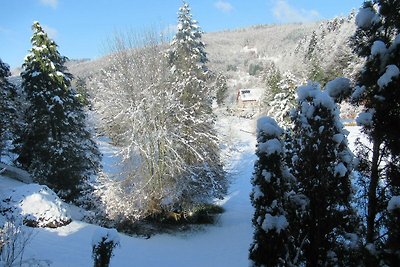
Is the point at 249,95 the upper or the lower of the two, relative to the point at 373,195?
upper

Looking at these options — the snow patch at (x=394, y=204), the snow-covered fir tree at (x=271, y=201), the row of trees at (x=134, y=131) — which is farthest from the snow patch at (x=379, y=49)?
the row of trees at (x=134, y=131)

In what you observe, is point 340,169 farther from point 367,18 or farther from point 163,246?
point 163,246

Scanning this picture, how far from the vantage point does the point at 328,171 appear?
6.30m

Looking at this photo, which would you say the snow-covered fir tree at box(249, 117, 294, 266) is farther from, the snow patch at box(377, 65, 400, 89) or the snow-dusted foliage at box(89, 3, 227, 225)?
the snow-dusted foliage at box(89, 3, 227, 225)

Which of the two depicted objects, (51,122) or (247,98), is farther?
(247,98)

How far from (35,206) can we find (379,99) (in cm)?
1164

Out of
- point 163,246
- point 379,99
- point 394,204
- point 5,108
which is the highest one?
point 5,108

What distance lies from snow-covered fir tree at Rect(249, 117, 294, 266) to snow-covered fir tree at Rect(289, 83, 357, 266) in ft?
1.05

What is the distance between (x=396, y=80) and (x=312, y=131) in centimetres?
157

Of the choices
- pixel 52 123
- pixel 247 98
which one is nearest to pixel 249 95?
pixel 247 98

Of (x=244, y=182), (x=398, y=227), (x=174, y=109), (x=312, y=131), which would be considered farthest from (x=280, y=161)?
(x=244, y=182)

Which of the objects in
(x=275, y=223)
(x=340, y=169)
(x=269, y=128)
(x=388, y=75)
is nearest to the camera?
(x=388, y=75)

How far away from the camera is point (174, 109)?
1711 cm

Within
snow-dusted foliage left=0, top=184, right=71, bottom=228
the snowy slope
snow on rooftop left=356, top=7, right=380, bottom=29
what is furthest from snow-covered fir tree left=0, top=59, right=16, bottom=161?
snow on rooftop left=356, top=7, right=380, bottom=29
